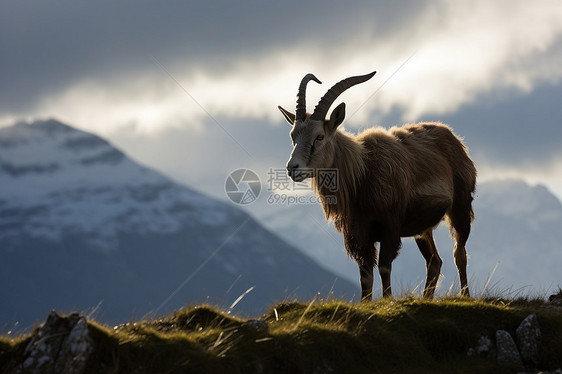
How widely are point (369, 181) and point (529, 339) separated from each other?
5.33 meters

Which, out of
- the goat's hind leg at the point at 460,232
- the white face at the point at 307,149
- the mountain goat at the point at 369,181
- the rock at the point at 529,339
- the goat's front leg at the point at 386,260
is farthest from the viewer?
the goat's hind leg at the point at 460,232

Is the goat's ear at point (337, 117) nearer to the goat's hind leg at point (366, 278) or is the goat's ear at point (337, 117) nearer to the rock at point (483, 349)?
the goat's hind leg at point (366, 278)

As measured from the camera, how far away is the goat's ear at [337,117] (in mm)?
14227

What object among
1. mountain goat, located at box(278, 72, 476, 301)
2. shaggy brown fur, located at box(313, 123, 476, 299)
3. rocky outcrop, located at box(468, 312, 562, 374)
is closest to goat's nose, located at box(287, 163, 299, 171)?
mountain goat, located at box(278, 72, 476, 301)

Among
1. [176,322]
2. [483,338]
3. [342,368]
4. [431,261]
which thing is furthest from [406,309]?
[431,261]

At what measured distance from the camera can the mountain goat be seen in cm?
1401

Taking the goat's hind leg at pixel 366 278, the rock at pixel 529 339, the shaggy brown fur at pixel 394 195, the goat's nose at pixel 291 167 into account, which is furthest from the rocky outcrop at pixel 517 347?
the goat's nose at pixel 291 167

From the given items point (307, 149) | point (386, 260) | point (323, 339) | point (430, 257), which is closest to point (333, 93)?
point (307, 149)

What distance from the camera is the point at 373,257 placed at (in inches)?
570

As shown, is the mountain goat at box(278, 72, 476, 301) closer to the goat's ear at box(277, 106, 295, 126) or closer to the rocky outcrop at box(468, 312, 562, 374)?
the goat's ear at box(277, 106, 295, 126)

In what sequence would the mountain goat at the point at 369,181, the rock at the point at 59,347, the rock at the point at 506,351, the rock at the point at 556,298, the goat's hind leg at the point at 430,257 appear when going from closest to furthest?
the rock at the point at 59,347, the rock at the point at 506,351, the rock at the point at 556,298, the mountain goat at the point at 369,181, the goat's hind leg at the point at 430,257

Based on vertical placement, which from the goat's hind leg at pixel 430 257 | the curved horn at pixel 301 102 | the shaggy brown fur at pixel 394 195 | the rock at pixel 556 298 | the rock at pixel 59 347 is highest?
the curved horn at pixel 301 102

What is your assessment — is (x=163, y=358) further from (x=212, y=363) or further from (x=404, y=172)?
(x=404, y=172)

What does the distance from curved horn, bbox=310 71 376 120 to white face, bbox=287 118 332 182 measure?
0.21 meters
